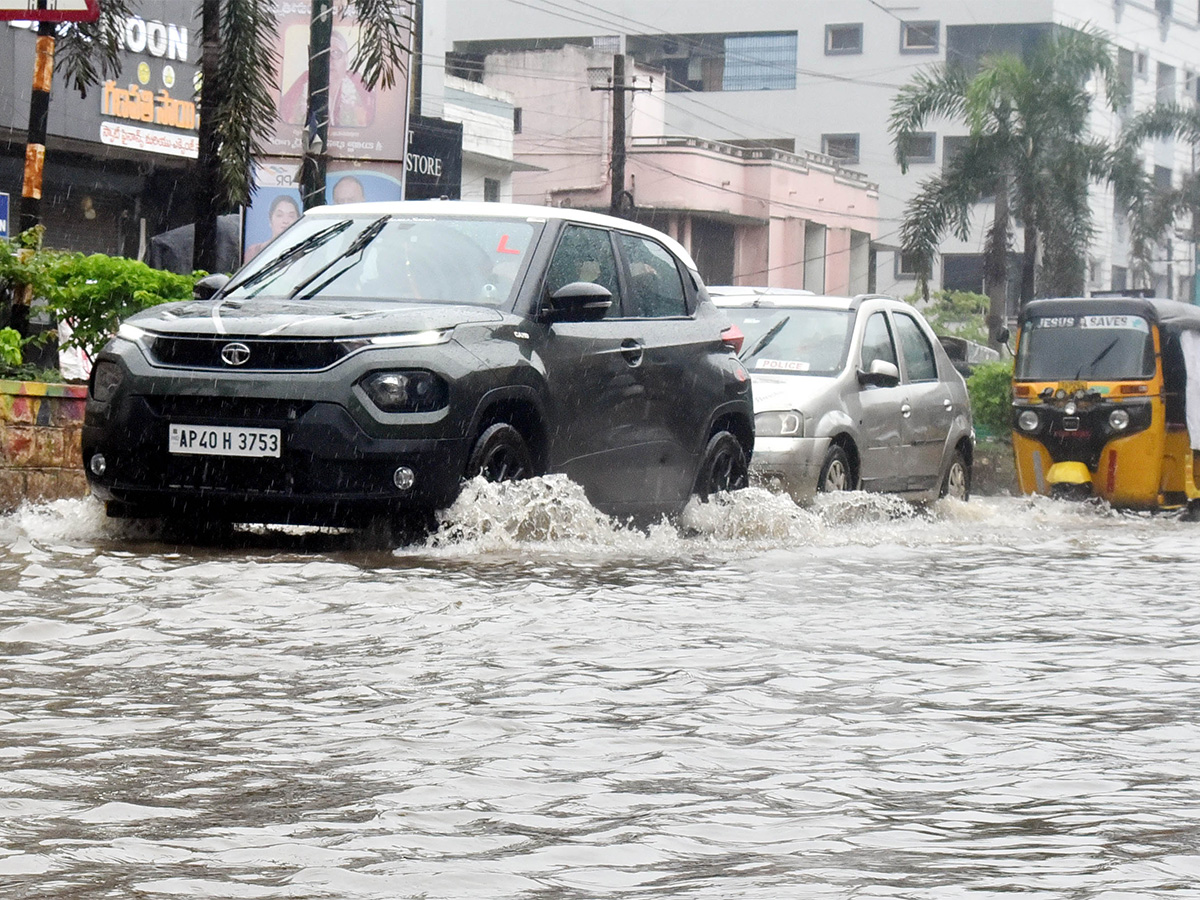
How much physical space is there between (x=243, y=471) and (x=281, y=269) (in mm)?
1463

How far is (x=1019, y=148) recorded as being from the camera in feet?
138

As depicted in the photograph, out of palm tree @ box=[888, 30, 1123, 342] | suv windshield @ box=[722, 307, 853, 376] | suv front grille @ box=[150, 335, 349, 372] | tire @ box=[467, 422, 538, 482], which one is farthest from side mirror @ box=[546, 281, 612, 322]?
palm tree @ box=[888, 30, 1123, 342]

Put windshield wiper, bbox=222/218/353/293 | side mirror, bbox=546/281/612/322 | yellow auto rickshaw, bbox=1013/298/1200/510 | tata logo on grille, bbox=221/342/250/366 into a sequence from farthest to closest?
yellow auto rickshaw, bbox=1013/298/1200/510
windshield wiper, bbox=222/218/353/293
side mirror, bbox=546/281/612/322
tata logo on grille, bbox=221/342/250/366

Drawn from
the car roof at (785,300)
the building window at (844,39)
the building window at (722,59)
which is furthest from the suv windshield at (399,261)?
the building window at (722,59)

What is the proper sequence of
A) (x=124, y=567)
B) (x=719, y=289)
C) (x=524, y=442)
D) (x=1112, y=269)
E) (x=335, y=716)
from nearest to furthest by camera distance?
(x=335, y=716) → (x=124, y=567) → (x=524, y=442) → (x=719, y=289) → (x=1112, y=269)

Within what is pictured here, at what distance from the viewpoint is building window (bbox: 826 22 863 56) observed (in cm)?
7569

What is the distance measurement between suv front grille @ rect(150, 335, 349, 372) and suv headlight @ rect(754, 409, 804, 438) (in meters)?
4.51

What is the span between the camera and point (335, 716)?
209 inches

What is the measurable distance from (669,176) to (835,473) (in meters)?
43.9

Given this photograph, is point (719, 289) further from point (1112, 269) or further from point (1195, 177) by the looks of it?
point (1112, 269)

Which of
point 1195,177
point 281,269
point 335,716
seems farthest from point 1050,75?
point 335,716

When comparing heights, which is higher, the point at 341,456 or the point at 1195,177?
the point at 1195,177

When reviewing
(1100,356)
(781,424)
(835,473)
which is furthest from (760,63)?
(781,424)

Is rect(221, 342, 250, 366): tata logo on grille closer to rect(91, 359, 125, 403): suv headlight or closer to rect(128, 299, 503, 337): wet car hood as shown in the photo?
rect(128, 299, 503, 337): wet car hood
